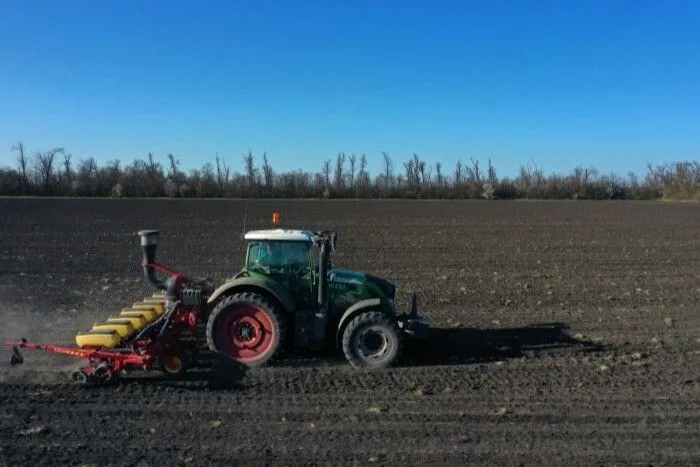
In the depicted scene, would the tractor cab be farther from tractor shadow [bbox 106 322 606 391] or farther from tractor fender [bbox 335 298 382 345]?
tractor shadow [bbox 106 322 606 391]

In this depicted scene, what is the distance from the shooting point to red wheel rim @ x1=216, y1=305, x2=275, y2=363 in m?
8.45

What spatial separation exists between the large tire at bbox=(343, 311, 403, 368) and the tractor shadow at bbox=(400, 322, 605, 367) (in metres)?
0.37

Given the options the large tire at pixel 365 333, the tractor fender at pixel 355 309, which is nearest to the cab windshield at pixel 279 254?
the tractor fender at pixel 355 309

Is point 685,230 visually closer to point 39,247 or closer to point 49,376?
point 39,247

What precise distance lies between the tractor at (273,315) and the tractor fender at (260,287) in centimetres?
1

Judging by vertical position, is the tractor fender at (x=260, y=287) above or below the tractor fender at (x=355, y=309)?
above

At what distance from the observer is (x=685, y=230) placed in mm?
27969

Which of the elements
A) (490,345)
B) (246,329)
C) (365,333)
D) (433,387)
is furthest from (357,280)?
(490,345)

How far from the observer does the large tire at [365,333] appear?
8258mm

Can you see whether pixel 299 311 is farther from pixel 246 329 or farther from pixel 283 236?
pixel 283 236

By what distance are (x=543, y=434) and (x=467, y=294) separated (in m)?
7.56

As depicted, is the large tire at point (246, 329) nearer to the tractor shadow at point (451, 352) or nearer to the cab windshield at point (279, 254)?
the tractor shadow at point (451, 352)

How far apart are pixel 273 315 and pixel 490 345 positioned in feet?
10.8

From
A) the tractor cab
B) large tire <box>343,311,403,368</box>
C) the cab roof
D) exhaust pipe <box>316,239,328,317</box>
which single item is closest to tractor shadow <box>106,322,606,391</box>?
large tire <box>343,311,403,368</box>
